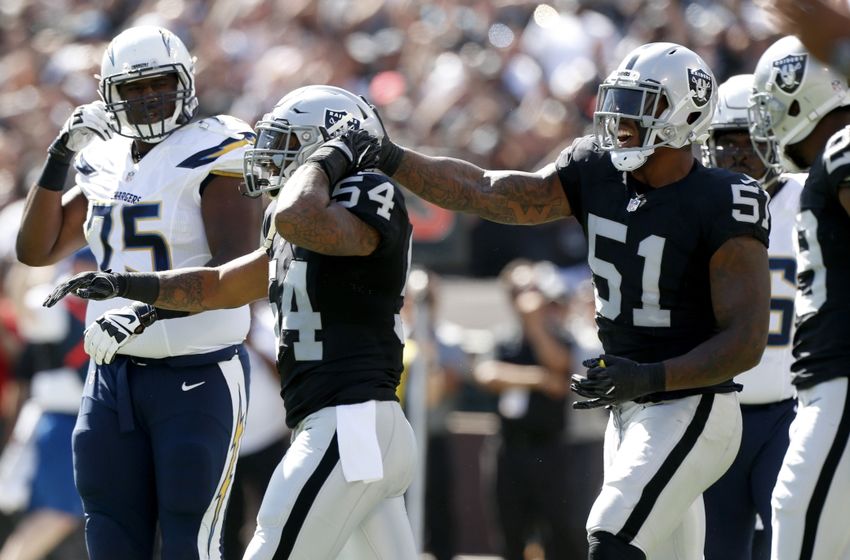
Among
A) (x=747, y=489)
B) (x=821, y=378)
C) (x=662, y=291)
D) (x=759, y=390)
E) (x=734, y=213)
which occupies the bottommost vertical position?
(x=747, y=489)

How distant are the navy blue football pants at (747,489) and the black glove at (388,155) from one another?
162 centimetres

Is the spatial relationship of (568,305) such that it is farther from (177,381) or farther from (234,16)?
(234,16)

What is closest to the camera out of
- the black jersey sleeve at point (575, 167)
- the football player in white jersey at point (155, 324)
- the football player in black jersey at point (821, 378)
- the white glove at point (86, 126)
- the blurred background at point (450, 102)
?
the football player in black jersey at point (821, 378)

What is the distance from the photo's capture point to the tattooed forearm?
4664 millimetres

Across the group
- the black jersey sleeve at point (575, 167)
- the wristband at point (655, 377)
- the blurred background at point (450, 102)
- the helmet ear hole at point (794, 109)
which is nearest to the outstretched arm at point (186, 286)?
the black jersey sleeve at point (575, 167)

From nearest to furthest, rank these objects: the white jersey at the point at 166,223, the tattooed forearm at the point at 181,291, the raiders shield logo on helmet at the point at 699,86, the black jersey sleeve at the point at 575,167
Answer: the raiders shield logo on helmet at the point at 699,86 < the black jersey sleeve at the point at 575,167 < the tattooed forearm at the point at 181,291 < the white jersey at the point at 166,223

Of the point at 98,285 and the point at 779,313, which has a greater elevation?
the point at 98,285

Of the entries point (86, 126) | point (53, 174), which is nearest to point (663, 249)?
point (86, 126)

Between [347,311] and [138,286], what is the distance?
2.44ft

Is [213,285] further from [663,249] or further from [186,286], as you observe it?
[663,249]

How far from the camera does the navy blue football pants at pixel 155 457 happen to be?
15.6 ft

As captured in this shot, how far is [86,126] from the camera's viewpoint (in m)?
5.09

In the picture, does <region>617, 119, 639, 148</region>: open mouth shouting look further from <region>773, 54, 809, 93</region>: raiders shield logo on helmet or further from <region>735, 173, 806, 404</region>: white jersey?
<region>735, 173, 806, 404</region>: white jersey

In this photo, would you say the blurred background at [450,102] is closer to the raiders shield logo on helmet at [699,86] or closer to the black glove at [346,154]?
the black glove at [346,154]
